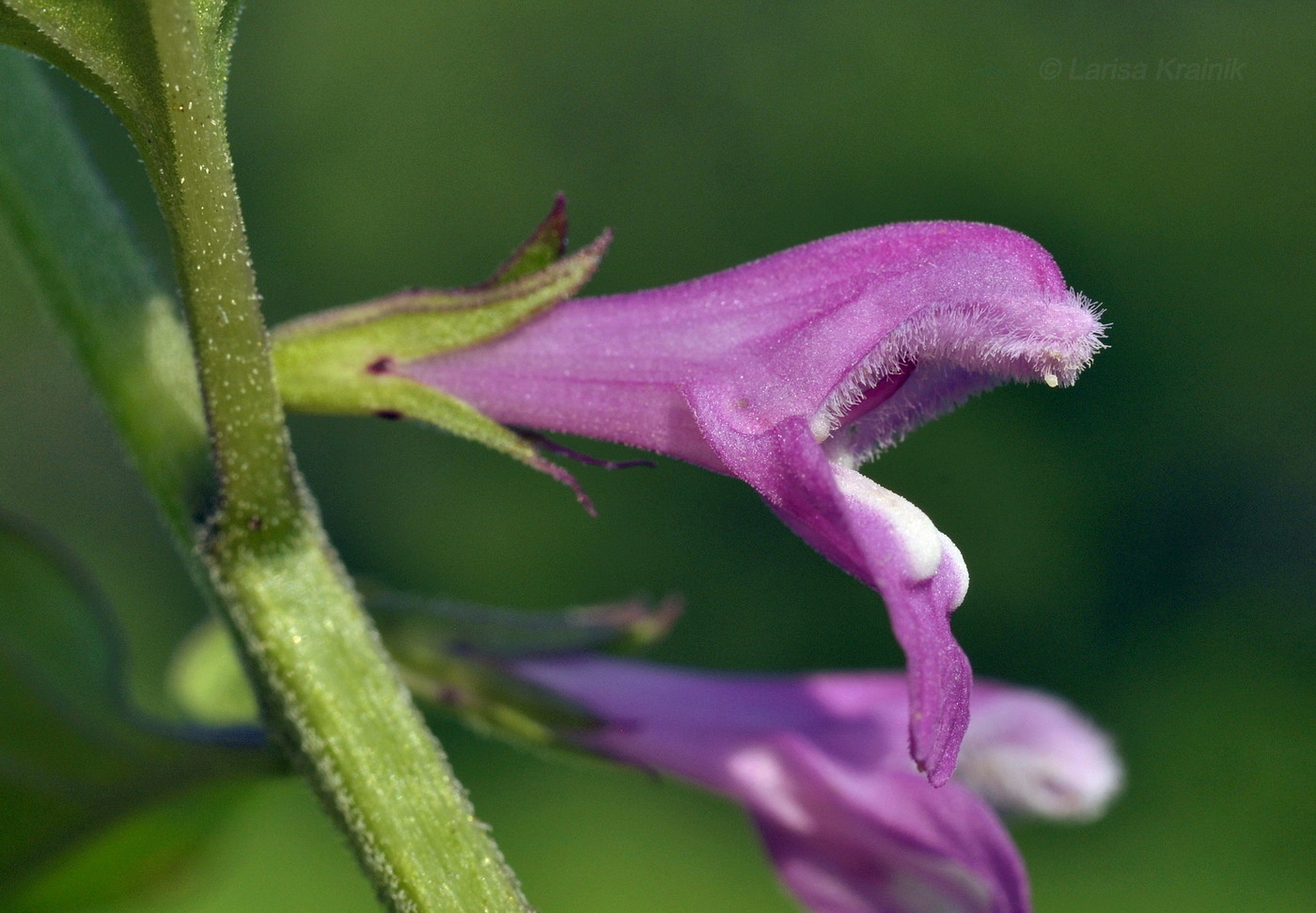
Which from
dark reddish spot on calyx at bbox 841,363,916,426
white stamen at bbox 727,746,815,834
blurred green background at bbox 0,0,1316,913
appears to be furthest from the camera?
blurred green background at bbox 0,0,1316,913

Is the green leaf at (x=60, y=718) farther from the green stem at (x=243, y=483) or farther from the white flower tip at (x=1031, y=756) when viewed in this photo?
the white flower tip at (x=1031, y=756)

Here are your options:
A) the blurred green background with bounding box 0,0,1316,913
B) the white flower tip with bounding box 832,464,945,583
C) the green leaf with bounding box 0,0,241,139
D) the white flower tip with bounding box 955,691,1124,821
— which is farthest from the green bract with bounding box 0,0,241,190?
the blurred green background with bounding box 0,0,1316,913

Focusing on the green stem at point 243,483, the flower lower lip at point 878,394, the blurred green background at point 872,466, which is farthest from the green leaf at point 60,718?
→ the blurred green background at point 872,466

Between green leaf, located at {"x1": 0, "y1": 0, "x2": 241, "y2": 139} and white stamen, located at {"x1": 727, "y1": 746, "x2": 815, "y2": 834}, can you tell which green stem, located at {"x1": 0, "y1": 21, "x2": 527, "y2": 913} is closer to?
green leaf, located at {"x1": 0, "y1": 0, "x2": 241, "y2": 139}

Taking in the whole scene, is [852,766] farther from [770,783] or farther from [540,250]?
[540,250]

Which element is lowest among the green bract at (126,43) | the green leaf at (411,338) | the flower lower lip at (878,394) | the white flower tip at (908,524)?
the white flower tip at (908,524)

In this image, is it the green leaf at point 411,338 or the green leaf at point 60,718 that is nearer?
the green leaf at point 411,338

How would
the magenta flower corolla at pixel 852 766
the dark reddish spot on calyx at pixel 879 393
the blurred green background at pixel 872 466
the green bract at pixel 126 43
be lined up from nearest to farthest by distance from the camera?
the green bract at pixel 126 43 < the dark reddish spot on calyx at pixel 879 393 < the magenta flower corolla at pixel 852 766 < the blurred green background at pixel 872 466
